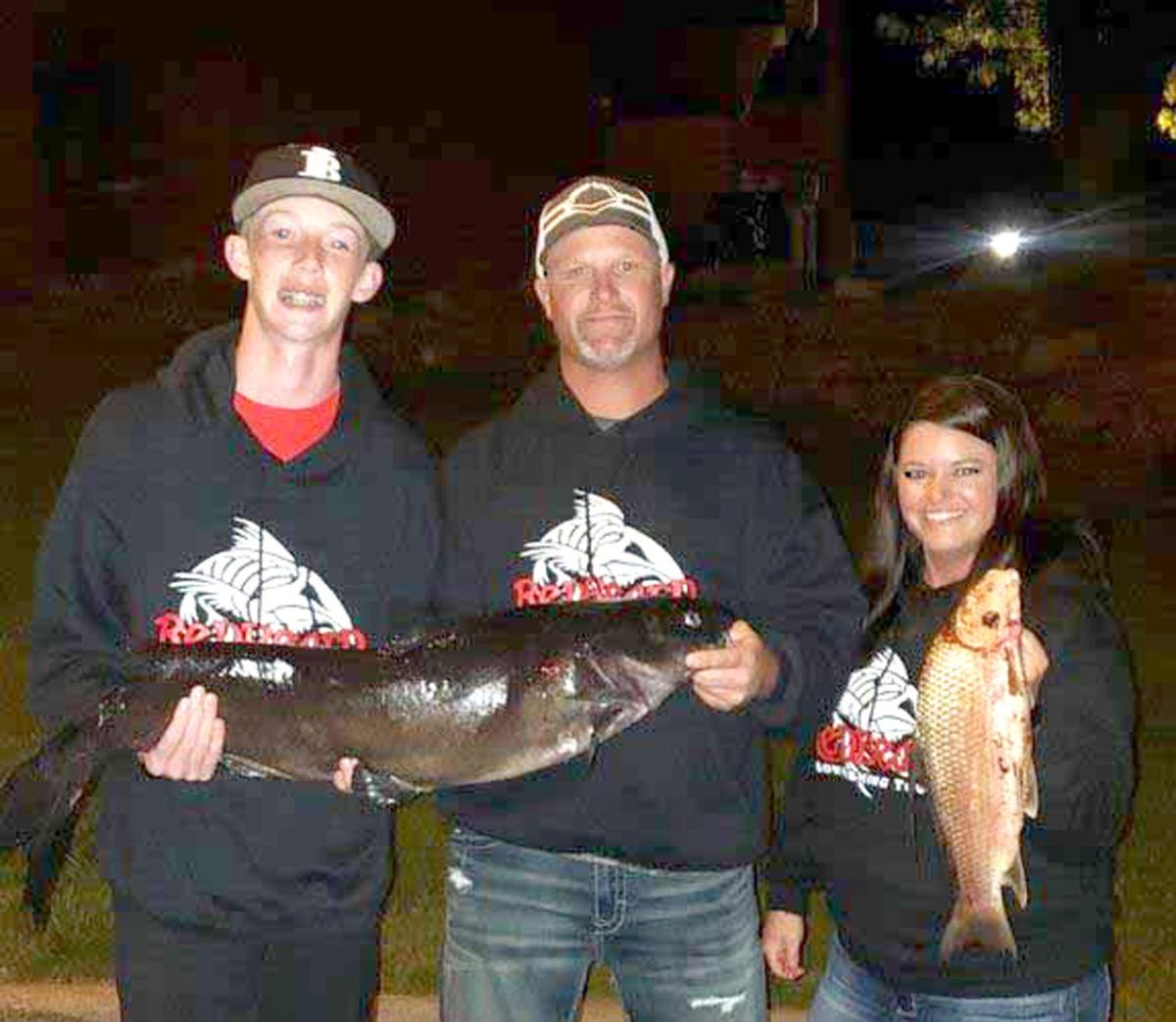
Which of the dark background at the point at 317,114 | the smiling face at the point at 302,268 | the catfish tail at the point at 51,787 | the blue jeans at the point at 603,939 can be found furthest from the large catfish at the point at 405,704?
the dark background at the point at 317,114

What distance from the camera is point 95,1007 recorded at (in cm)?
601

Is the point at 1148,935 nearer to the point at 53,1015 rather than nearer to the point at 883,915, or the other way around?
the point at 883,915

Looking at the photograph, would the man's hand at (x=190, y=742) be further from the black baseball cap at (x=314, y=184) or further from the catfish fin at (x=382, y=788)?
the black baseball cap at (x=314, y=184)

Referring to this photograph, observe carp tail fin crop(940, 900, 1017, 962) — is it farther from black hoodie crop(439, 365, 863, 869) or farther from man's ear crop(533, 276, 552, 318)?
man's ear crop(533, 276, 552, 318)

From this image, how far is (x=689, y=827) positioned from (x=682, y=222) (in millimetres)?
24311

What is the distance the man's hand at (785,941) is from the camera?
441cm

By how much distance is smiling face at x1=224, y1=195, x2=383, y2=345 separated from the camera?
4012 mm

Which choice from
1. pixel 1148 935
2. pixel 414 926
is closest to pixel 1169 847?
pixel 1148 935

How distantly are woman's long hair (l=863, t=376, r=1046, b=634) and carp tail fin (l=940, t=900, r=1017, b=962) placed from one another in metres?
0.71

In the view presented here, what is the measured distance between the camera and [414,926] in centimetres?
666

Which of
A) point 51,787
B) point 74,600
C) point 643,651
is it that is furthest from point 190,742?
point 643,651

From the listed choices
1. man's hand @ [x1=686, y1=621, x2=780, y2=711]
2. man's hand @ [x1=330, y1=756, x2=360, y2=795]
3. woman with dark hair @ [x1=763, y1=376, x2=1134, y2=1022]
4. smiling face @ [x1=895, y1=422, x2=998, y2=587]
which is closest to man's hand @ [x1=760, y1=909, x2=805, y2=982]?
woman with dark hair @ [x1=763, y1=376, x2=1134, y2=1022]

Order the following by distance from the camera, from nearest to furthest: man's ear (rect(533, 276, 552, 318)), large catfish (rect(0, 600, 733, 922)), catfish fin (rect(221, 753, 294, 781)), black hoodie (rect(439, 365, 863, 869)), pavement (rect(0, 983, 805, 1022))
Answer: large catfish (rect(0, 600, 733, 922)), catfish fin (rect(221, 753, 294, 781)), black hoodie (rect(439, 365, 863, 869)), man's ear (rect(533, 276, 552, 318)), pavement (rect(0, 983, 805, 1022))

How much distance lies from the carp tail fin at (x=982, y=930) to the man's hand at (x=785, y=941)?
711 millimetres
